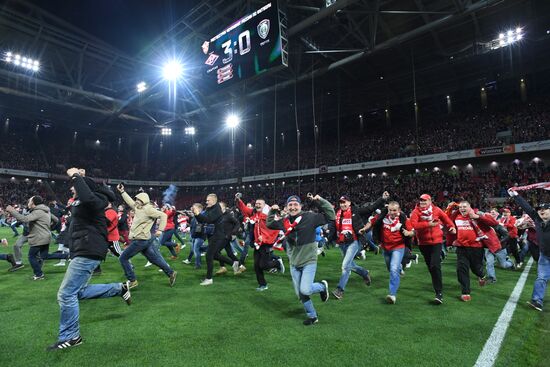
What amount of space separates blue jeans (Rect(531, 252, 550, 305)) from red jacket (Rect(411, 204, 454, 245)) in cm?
148

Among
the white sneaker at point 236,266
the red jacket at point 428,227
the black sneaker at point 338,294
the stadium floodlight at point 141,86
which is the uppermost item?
the stadium floodlight at point 141,86

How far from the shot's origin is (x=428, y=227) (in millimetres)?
5773

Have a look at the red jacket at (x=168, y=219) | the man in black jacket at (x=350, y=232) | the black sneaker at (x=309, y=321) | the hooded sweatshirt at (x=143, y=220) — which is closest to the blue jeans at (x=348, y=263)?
the man in black jacket at (x=350, y=232)

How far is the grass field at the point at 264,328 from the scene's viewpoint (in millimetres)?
3373

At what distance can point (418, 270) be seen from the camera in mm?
8828

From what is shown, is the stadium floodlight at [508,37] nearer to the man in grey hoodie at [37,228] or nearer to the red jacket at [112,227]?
the red jacket at [112,227]

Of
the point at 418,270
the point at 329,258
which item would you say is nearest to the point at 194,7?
the point at 329,258

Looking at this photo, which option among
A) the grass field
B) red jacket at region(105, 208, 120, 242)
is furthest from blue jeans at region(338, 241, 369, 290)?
red jacket at region(105, 208, 120, 242)

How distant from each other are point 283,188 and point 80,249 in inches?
1375

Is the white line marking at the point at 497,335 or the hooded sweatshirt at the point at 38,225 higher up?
the hooded sweatshirt at the point at 38,225

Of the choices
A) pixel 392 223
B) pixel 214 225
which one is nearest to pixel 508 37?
pixel 392 223

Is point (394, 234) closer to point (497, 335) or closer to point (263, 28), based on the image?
point (497, 335)

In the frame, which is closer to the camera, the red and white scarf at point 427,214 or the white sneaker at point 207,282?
the red and white scarf at point 427,214

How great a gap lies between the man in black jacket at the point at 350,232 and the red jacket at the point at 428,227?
0.68m
